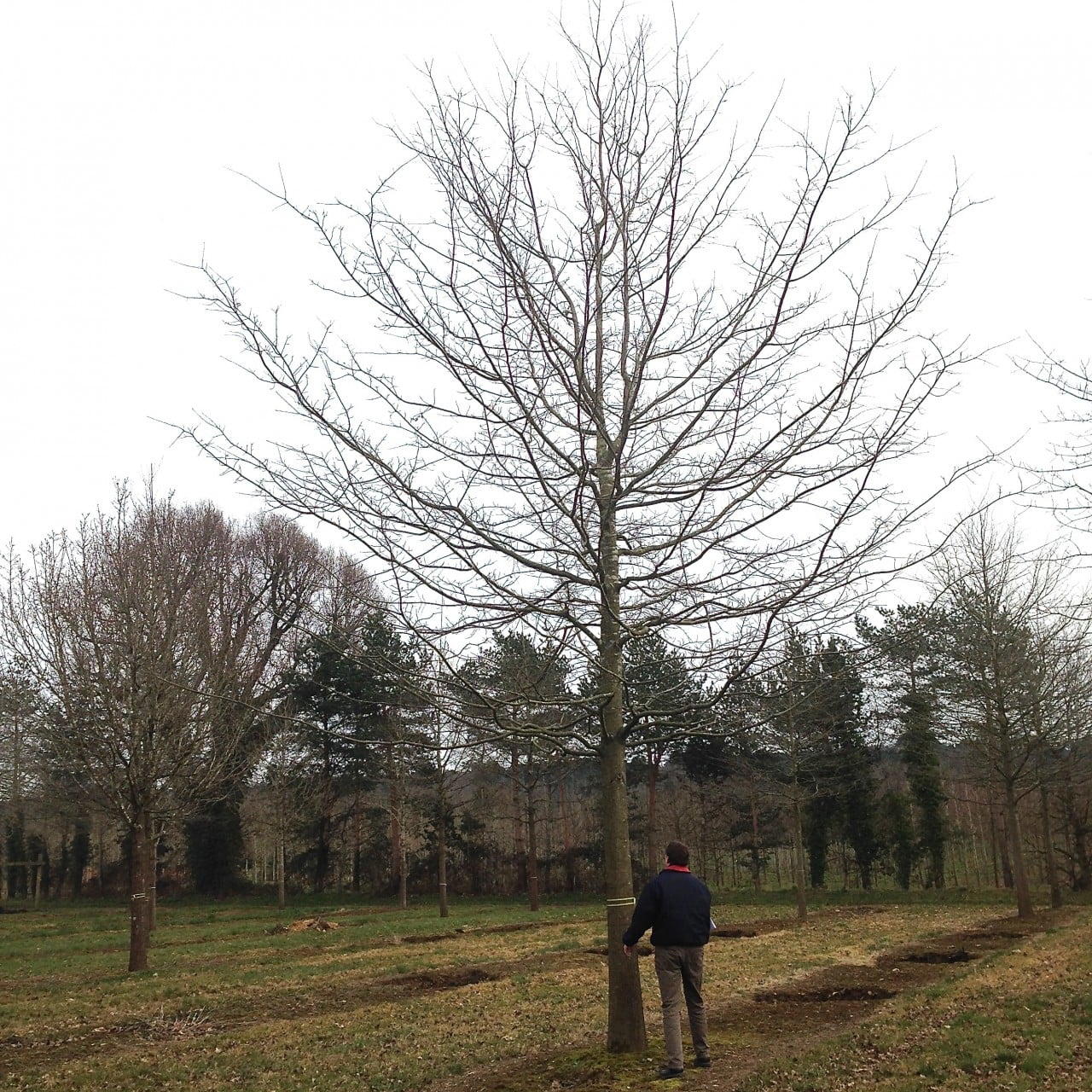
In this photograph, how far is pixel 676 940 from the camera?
5.77 metres

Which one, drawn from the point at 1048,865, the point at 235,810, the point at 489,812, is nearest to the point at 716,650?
the point at 1048,865

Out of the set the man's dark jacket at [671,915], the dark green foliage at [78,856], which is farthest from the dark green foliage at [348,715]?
the dark green foliage at [78,856]

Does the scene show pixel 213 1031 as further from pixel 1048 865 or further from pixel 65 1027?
pixel 1048 865

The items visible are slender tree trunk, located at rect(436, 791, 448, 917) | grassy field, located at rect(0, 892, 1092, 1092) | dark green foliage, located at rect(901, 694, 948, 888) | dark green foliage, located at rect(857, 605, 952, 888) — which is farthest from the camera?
dark green foliage, located at rect(901, 694, 948, 888)

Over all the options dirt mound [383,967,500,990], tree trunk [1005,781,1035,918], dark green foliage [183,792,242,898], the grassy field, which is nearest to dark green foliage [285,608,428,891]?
dark green foliage [183,792,242,898]

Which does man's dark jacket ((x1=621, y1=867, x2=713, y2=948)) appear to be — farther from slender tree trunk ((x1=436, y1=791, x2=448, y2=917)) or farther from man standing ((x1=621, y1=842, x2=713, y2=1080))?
slender tree trunk ((x1=436, y1=791, x2=448, y2=917))

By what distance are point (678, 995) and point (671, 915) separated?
46 centimetres

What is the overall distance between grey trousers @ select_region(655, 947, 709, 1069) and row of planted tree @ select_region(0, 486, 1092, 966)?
1399mm

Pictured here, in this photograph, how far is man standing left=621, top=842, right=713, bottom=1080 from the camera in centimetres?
565

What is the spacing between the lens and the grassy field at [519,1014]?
6062 millimetres

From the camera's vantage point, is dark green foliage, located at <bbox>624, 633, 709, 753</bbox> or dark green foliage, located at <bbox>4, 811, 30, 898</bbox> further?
dark green foliage, located at <bbox>4, 811, 30, 898</bbox>

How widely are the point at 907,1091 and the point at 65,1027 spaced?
8328 millimetres

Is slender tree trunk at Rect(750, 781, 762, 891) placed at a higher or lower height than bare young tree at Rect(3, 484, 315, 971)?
lower

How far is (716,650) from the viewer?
6047 millimetres
